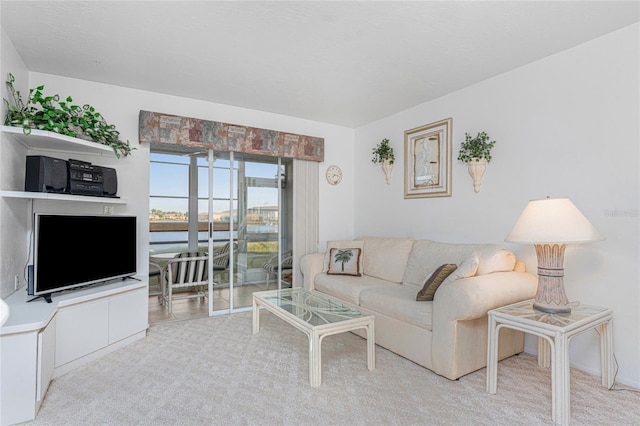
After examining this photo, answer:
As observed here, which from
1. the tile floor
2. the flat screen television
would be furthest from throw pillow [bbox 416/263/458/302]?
the flat screen television

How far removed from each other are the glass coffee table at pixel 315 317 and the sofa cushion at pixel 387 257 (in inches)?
34.9

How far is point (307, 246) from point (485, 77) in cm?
287

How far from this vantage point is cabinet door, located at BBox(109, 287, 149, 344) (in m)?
2.95

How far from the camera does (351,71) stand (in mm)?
3100

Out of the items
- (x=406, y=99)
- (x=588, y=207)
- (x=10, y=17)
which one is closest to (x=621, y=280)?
(x=588, y=207)

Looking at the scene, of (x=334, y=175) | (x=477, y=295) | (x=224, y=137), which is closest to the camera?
(x=477, y=295)

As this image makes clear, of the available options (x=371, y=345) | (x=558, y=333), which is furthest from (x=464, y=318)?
(x=371, y=345)

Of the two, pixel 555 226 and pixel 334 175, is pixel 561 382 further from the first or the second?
pixel 334 175

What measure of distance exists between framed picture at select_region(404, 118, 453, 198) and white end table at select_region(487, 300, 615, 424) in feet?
5.26

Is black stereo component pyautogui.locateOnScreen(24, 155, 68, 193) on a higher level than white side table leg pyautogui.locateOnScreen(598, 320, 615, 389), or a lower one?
higher

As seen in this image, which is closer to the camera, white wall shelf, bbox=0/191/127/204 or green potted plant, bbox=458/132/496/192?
white wall shelf, bbox=0/191/127/204

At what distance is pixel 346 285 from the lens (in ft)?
11.5

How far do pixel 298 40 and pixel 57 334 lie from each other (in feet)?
9.34

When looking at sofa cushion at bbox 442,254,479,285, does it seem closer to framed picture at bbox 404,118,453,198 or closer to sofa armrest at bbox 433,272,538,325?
sofa armrest at bbox 433,272,538,325
